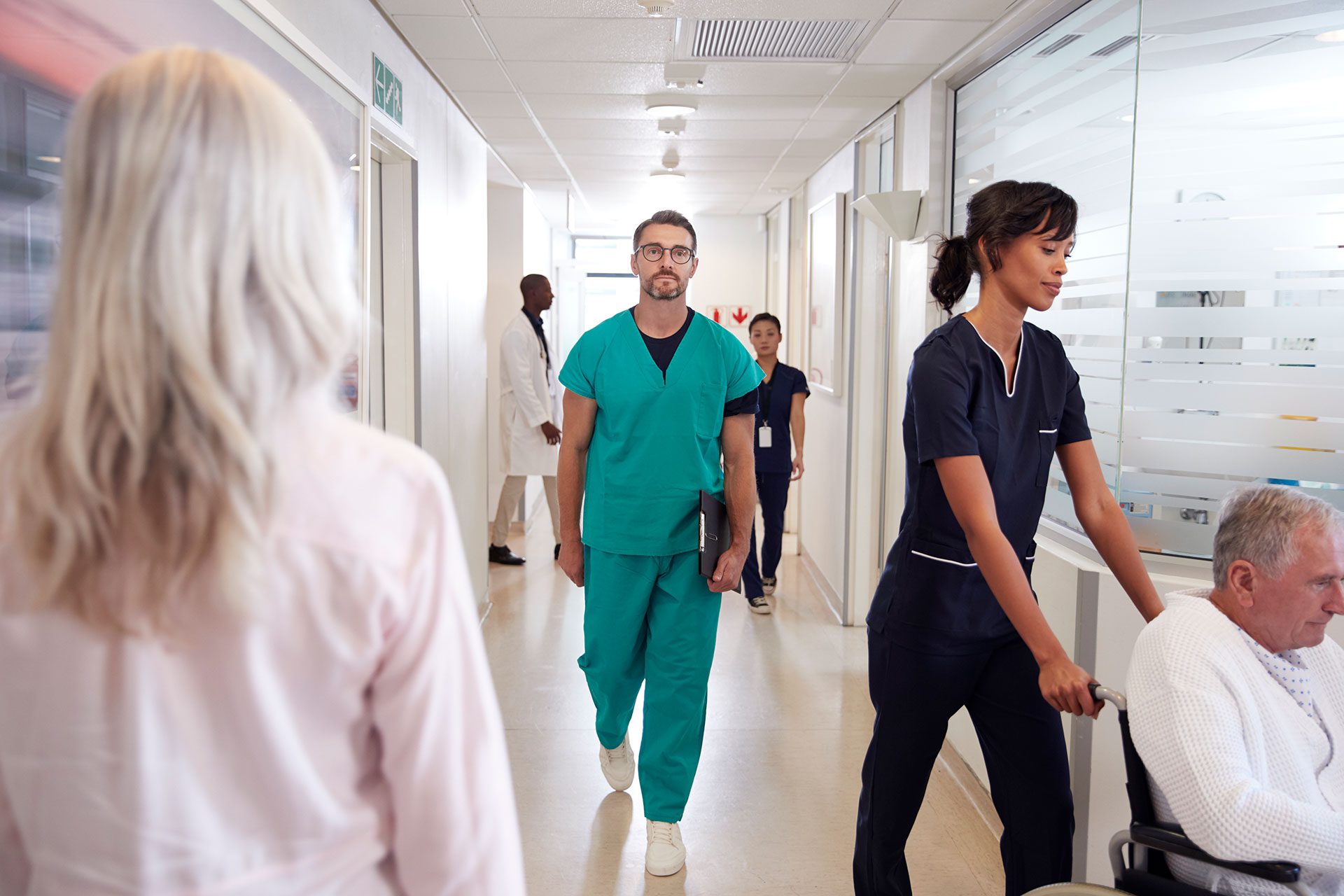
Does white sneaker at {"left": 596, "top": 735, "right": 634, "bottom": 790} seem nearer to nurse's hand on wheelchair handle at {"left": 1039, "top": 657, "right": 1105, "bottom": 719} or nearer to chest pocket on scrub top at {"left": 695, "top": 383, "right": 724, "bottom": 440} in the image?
chest pocket on scrub top at {"left": 695, "top": 383, "right": 724, "bottom": 440}

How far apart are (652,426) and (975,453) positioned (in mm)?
1047

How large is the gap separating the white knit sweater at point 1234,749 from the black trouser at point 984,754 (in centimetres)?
33

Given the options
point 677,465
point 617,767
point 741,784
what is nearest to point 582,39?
point 677,465

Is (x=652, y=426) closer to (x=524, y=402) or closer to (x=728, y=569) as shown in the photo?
(x=728, y=569)

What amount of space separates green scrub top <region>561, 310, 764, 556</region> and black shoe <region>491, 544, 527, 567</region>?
11.6ft

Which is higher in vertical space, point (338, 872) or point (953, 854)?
point (338, 872)

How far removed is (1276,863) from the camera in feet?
4.53

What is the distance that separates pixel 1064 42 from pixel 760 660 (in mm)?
2705

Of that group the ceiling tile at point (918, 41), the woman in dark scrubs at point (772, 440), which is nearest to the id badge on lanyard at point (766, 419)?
the woman in dark scrubs at point (772, 440)

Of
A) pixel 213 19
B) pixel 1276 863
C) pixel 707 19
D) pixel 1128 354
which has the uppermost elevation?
pixel 707 19

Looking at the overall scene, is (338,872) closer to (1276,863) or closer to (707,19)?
(1276,863)

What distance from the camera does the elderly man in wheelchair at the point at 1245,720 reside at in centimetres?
142

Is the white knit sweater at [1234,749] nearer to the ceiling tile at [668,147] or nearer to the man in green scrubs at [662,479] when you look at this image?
the man in green scrubs at [662,479]

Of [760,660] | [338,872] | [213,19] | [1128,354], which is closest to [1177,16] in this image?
[1128,354]
